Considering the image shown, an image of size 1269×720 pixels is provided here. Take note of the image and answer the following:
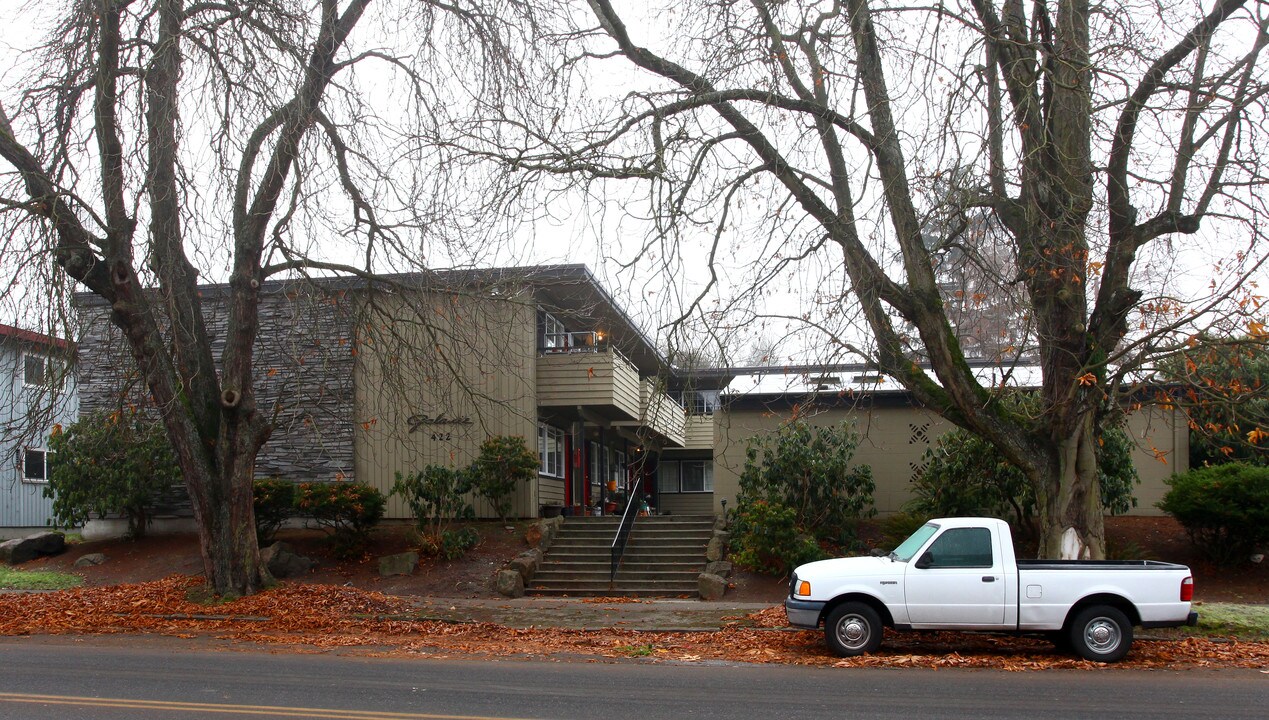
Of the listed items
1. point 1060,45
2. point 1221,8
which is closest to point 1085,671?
point 1060,45

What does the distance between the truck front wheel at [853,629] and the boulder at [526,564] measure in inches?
356

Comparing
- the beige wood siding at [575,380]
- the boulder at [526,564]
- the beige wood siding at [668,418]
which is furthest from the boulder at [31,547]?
the beige wood siding at [668,418]

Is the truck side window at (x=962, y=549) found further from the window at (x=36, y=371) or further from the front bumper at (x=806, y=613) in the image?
the window at (x=36, y=371)

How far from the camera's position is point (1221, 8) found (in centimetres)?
1216

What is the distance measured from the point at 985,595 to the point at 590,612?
6.69 meters

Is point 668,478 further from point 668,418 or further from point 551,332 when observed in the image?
point 551,332

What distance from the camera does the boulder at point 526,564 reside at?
19.6 meters

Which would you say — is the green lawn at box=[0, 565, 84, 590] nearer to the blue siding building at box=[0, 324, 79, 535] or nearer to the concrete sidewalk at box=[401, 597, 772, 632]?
the blue siding building at box=[0, 324, 79, 535]

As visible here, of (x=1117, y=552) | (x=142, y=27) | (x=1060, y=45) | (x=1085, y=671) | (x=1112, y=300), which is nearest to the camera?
(x=1085, y=671)

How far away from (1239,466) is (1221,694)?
33.8 ft

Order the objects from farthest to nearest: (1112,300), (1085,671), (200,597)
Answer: (200,597), (1112,300), (1085,671)

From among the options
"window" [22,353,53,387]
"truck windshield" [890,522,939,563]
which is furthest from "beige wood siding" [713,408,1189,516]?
"window" [22,353,53,387]

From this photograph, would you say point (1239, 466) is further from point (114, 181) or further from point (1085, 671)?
point (114, 181)

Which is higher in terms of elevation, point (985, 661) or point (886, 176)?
point (886, 176)
